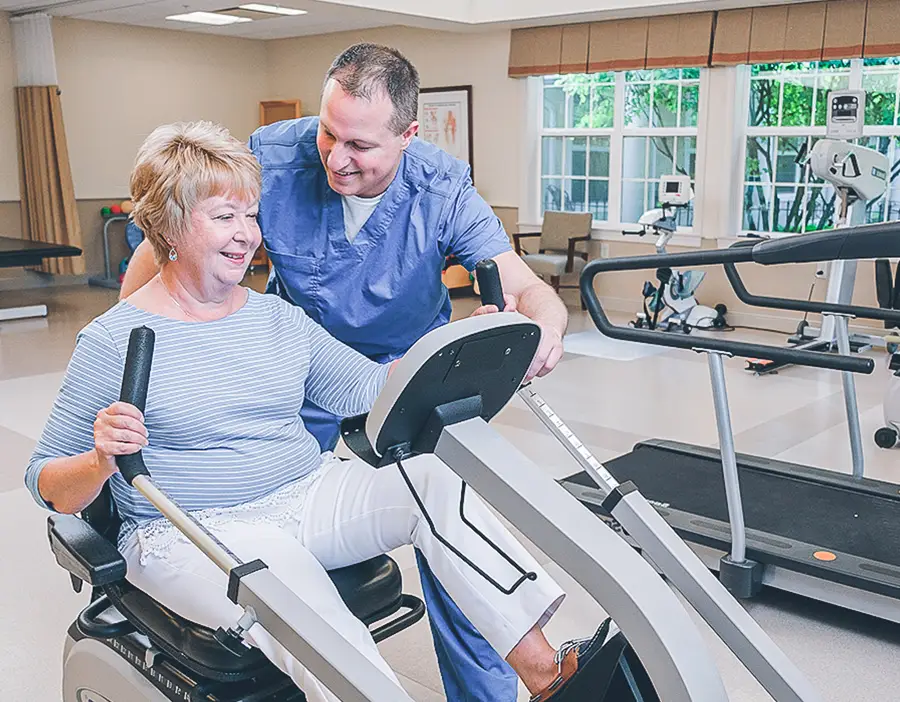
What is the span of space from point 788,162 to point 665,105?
1.18 m

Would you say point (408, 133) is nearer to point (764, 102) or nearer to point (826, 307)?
point (826, 307)

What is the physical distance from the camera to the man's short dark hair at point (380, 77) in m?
1.95

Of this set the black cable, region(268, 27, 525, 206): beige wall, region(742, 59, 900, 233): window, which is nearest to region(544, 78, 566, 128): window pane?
region(268, 27, 525, 206): beige wall

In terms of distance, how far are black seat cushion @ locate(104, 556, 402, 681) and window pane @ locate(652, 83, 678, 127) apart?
6905 mm

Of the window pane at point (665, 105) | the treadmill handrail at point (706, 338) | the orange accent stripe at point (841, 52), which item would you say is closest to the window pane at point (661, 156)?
the window pane at point (665, 105)

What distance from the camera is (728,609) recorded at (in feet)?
4.88

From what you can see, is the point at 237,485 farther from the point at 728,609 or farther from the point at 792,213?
the point at 792,213

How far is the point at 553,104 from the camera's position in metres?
8.91

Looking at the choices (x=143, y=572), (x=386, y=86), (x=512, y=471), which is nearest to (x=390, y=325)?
(x=386, y=86)

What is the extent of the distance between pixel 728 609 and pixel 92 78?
9.68 meters

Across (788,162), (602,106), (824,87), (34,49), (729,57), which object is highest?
(34,49)

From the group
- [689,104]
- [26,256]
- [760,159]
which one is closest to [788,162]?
[760,159]

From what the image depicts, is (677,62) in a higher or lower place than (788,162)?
higher

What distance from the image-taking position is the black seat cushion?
62.3 inches
